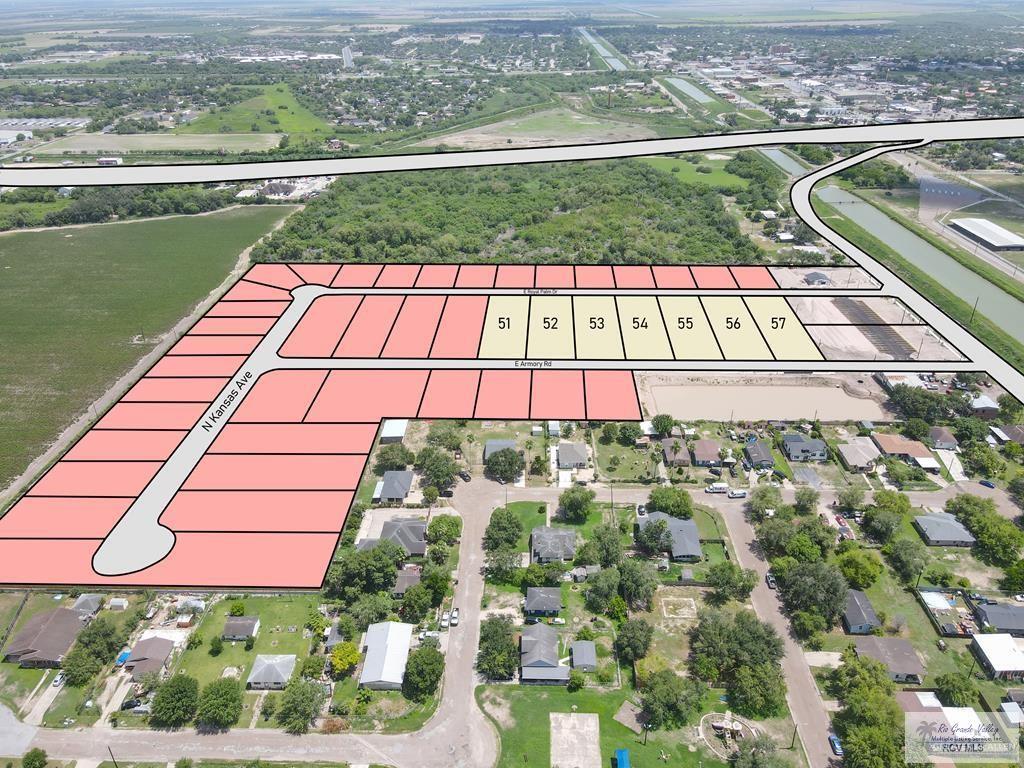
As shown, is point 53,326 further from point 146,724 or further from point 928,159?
point 928,159

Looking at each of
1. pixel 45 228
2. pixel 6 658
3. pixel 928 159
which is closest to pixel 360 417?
pixel 6 658

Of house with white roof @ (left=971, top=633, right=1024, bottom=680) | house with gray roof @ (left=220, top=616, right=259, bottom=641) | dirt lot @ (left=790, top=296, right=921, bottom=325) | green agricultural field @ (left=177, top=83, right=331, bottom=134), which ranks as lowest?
house with white roof @ (left=971, top=633, right=1024, bottom=680)

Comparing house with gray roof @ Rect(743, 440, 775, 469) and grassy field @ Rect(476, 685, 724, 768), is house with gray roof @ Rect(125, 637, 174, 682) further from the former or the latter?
house with gray roof @ Rect(743, 440, 775, 469)

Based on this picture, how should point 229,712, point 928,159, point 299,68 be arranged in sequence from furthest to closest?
point 299,68, point 928,159, point 229,712

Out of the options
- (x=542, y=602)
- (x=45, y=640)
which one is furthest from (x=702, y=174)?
(x=45, y=640)

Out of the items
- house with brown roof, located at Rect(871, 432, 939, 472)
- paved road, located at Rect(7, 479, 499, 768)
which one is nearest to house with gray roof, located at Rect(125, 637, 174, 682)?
paved road, located at Rect(7, 479, 499, 768)

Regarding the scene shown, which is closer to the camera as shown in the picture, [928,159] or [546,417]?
[546,417]
